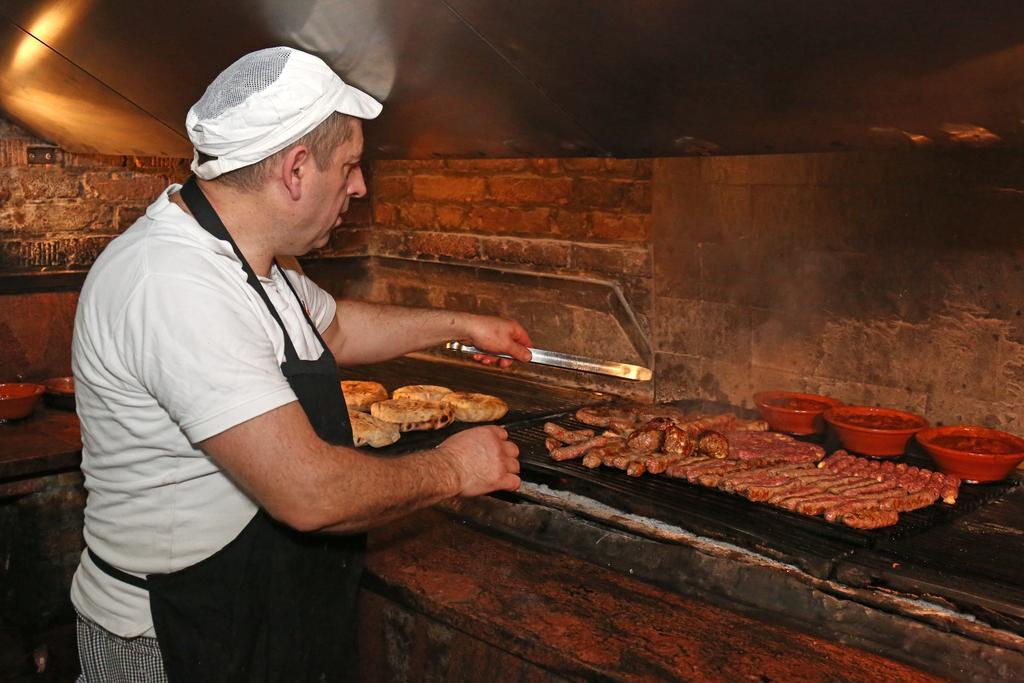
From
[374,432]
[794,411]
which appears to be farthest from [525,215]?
[794,411]

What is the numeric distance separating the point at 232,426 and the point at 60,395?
3.28 meters

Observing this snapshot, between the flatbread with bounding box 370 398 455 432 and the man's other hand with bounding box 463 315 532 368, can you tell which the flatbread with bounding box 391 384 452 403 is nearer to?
the flatbread with bounding box 370 398 455 432

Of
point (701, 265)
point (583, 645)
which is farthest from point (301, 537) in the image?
point (701, 265)

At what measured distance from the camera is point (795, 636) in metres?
2.83

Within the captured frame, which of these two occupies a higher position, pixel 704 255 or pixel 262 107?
pixel 262 107

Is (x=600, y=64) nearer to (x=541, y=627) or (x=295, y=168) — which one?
(x=295, y=168)

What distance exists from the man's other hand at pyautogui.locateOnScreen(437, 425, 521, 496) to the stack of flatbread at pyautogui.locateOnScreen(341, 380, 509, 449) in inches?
49.0

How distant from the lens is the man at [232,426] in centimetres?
227

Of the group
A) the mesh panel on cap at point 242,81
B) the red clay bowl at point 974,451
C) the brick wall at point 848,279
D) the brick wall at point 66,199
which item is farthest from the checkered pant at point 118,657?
the brick wall at point 66,199

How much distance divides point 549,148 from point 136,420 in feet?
5.93

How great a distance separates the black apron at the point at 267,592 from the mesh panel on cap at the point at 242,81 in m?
0.23

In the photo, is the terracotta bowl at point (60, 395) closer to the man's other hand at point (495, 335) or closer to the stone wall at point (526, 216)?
the stone wall at point (526, 216)

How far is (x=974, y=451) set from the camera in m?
3.39

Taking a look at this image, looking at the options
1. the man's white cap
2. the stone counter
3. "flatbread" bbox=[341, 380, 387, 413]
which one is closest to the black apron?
the man's white cap
